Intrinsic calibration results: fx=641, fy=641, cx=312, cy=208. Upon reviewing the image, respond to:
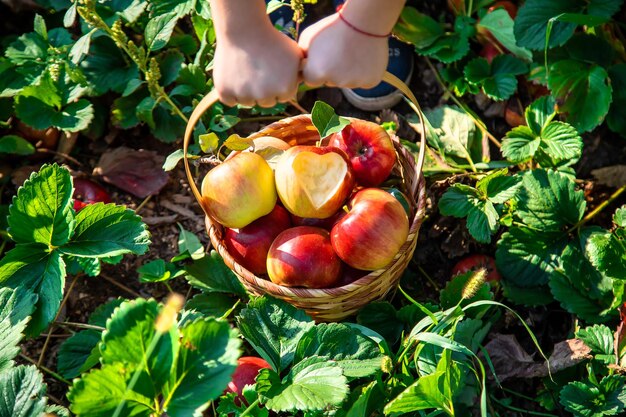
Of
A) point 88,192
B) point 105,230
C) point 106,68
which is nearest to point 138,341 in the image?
point 105,230

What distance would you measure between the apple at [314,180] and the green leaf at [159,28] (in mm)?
602

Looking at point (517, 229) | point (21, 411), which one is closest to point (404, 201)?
point (517, 229)

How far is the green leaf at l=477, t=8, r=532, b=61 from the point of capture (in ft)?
6.48

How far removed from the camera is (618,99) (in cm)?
188

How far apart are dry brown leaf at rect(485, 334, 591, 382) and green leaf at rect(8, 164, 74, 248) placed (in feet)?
3.61

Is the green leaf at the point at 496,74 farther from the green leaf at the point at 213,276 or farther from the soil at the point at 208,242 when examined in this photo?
the green leaf at the point at 213,276

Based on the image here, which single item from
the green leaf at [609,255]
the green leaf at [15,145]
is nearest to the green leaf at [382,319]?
the green leaf at [609,255]

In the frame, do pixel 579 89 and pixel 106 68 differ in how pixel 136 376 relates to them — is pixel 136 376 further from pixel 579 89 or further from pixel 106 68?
pixel 579 89

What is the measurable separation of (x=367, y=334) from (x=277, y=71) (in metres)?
0.64

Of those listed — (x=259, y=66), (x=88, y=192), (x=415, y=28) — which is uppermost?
(x=259, y=66)

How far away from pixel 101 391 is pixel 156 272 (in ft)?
2.15

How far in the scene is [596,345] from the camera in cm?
152

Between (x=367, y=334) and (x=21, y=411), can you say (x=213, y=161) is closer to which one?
(x=367, y=334)

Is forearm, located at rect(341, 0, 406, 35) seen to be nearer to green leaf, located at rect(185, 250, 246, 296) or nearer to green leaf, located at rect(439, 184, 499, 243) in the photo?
green leaf, located at rect(439, 184, 499, 243)
